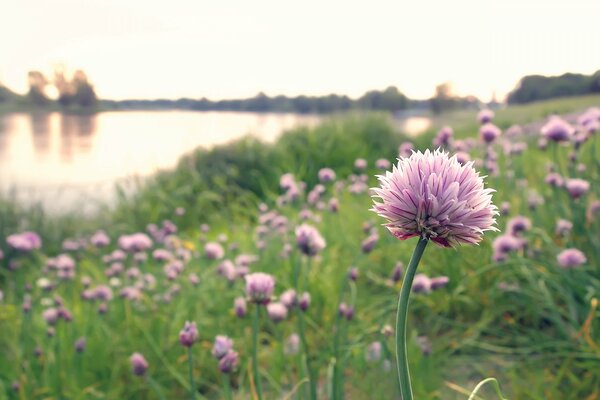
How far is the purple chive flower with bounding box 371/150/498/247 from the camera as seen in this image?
0.77 m

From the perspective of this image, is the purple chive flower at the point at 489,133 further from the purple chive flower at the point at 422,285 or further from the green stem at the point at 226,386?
the green stem at the point at 226,386

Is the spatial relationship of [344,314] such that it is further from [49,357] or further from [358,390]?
[49,357]

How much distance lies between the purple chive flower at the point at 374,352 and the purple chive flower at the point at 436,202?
1.38 m

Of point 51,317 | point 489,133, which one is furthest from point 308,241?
point 489,133

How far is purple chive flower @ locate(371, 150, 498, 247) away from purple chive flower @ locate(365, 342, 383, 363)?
4.53 feet

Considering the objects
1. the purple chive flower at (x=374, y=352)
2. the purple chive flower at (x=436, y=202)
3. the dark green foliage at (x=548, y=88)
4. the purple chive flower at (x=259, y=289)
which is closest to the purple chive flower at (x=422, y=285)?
the purple chive flower at (x=374, y=352)

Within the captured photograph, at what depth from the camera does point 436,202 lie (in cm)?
76

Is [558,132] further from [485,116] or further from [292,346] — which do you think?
[292,346]

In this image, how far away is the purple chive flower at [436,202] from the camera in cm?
77

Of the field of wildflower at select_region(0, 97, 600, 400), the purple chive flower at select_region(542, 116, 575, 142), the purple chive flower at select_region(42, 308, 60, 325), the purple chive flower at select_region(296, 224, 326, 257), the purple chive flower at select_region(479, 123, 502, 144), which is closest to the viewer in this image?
the purple chive flower at select_region(296, 224, 326, 257)

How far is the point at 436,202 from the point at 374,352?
1.47 m

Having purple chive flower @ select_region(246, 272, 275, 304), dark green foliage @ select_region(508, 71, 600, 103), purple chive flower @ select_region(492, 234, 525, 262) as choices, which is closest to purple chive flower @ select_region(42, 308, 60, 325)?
purple chive flower @ select_region(246, 272, 275, 304)

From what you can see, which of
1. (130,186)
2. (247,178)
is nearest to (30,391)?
(130,186)

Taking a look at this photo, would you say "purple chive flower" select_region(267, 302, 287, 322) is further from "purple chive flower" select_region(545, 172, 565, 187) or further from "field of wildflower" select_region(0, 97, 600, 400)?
"purple chive flower" select_region(545, 172, 565, 187)
